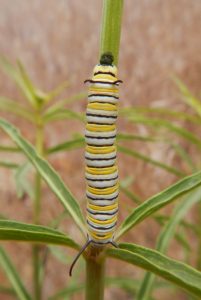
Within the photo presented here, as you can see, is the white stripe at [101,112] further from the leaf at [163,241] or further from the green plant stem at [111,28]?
the leaf at [163,241]

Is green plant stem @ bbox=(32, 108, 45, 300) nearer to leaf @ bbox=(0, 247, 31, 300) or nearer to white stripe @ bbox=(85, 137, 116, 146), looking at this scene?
leaf @ bbox=(0, 247, 31, 300)

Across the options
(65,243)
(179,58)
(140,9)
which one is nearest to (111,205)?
(65,243)

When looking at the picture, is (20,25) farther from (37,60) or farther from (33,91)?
(33,91)

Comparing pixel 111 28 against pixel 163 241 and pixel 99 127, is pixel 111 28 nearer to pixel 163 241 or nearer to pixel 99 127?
pixel 99 127

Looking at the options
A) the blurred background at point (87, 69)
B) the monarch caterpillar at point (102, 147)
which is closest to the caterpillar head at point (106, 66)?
the monarch caterpillar at point (102, 147)

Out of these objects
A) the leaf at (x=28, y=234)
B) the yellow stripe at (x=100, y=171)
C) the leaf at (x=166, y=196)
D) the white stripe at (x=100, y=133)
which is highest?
the white stripe at (x=100, y=133)

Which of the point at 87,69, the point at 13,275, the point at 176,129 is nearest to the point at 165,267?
the point at 13,275
